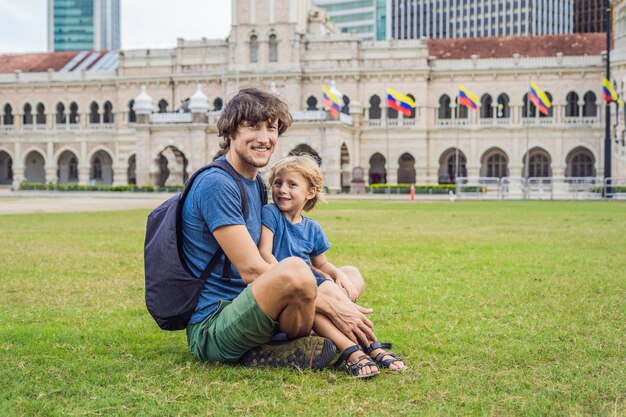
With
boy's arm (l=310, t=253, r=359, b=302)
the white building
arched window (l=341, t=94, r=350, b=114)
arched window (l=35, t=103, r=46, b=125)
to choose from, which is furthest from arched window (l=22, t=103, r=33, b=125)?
boy's arm (l=310, t=253, r=359, b=302)

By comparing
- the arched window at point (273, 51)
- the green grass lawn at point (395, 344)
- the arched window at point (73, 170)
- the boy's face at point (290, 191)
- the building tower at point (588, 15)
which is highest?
the building tower at point (588, 15)

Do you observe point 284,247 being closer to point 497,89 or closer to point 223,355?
point 223,355

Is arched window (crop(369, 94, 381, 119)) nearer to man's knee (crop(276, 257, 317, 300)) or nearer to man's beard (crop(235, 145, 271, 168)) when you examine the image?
man's beard (crop(235, 145, 271, 168))

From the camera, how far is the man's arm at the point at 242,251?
247 inches

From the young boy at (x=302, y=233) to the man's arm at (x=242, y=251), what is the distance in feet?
1.36

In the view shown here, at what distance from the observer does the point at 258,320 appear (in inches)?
239

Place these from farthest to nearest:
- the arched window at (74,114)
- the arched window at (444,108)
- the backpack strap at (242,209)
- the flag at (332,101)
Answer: the arched window at (74,114), the arched window at (444,108), the flag at (332,101), the backpack strap at (242,209)

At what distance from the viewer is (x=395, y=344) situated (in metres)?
7.25

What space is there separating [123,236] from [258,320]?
45.5 feet

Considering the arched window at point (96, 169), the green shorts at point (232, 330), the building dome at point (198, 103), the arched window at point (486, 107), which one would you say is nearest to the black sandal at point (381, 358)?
the green shorts at point (232, 330)

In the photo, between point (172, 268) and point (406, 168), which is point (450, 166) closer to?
point (406, 168)

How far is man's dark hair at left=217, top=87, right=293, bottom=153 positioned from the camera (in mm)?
6547

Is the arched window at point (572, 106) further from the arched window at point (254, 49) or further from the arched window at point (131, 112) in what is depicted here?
the arched window at point (131, 112)

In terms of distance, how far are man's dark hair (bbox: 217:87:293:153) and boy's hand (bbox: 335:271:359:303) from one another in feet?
5.14
